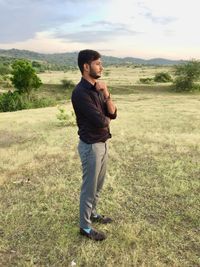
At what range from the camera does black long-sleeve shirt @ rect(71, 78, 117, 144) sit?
4.04 metres

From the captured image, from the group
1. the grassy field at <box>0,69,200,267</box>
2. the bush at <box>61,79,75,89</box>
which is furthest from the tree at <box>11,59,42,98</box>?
the grassy field at <box>0,69,200,267</box>

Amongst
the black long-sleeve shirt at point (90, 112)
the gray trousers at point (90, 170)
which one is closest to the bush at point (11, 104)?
the gray trousers at point (90, 170)

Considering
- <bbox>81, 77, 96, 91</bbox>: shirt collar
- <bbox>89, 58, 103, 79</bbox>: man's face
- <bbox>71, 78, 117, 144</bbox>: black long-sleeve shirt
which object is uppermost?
<bbox>89, 58, 103, 79</bbox>: man's face

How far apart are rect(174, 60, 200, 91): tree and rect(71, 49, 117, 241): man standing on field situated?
2583 centimetres

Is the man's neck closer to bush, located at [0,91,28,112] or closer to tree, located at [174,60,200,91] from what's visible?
bush, located at [0,91,28,112]

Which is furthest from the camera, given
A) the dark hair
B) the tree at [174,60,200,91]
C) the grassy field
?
the tree at [174,60,200,91]

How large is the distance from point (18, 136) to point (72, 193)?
5669 millimetres

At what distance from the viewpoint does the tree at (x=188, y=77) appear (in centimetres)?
2913

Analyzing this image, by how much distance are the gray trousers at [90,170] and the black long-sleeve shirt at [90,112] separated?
0.09 meters

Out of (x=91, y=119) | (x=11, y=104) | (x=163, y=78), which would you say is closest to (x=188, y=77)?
(x=163, y=78)

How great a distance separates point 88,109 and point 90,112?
0.04m

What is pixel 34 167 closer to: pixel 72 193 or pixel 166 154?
pixel 72 193

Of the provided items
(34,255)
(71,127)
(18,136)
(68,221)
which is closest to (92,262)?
(34,255)

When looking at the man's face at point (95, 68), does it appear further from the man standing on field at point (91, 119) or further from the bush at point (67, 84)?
the bush at point (67, 84)
